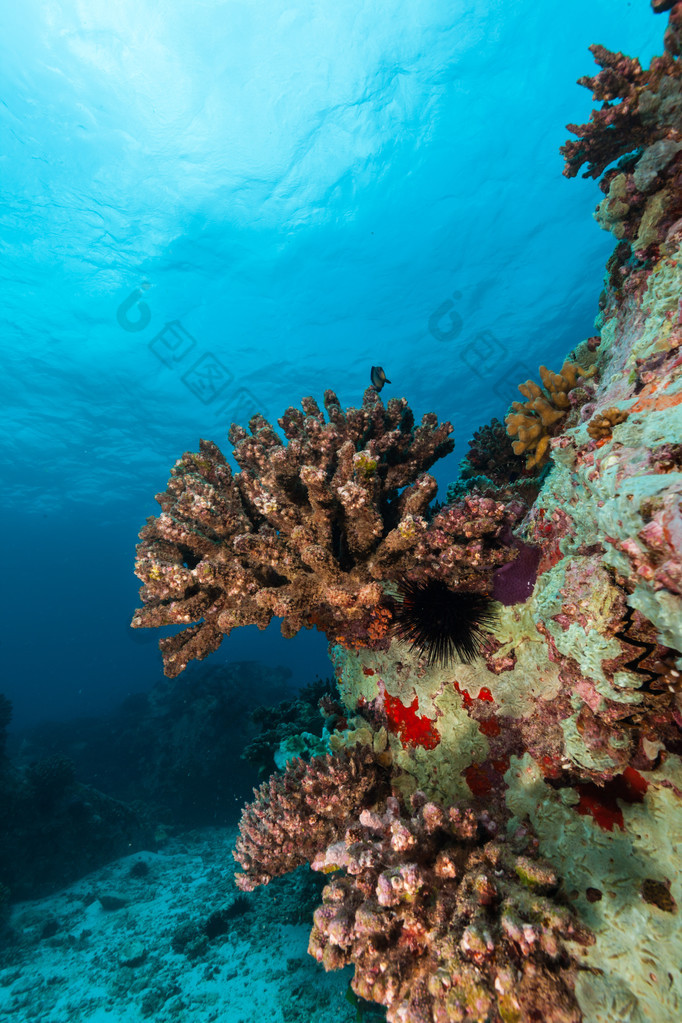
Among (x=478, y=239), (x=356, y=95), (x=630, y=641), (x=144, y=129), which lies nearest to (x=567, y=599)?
(x=630, y=641)

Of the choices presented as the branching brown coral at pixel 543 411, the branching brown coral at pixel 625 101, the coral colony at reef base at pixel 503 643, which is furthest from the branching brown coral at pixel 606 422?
the branching brown coral at pixel 625 101

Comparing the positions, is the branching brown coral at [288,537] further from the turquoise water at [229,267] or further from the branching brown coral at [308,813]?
the turquoise water at [229,267]

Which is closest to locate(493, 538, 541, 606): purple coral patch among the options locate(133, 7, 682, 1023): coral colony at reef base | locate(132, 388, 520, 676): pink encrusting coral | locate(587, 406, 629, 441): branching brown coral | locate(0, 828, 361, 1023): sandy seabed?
locate(133, 7, 682, 1023): coral colony at reef base

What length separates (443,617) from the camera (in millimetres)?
3740

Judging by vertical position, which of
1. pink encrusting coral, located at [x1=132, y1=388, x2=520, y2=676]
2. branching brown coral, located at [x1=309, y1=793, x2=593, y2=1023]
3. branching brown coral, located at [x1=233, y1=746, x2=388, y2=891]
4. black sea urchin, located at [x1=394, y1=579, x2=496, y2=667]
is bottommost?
branching brown coral, located at [x1=309, y1=793, x2=593, y2=1023]

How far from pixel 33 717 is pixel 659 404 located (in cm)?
7317

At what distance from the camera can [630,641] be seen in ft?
8.18

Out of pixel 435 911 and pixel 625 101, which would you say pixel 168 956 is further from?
pixel 625 101

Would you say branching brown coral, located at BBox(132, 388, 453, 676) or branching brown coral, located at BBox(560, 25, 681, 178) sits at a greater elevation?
branching brown coral, located at BBox(560, 25, 681, 178)

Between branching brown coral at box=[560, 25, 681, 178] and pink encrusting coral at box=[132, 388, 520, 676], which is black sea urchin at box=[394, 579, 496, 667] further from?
branching brown coral at box=[560, 25, 681, 178]

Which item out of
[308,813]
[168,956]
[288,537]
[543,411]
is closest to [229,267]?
[543,411]

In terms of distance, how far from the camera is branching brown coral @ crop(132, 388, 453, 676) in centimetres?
348

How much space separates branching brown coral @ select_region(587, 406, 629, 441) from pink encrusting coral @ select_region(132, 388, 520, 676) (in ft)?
2.80

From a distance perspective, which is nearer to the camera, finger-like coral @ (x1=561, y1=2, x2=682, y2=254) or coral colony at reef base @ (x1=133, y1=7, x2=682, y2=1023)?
coral colony at reef base @ (x1=133, y1=7, x2=682, y2=1023)
